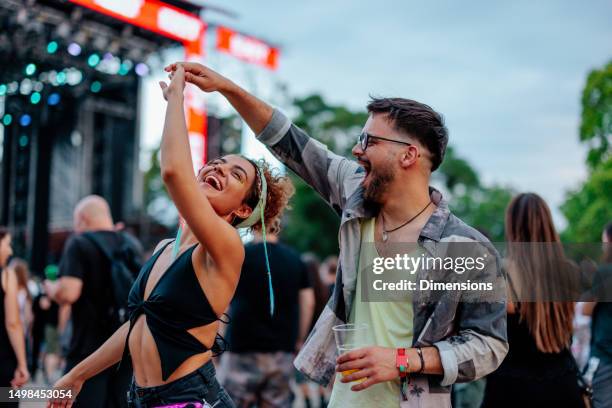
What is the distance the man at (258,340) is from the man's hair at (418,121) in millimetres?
2880

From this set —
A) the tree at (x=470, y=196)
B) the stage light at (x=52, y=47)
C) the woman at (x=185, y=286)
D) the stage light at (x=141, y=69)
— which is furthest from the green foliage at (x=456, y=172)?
the woman at (x=185, y=286)

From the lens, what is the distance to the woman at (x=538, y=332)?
3342 millimetres

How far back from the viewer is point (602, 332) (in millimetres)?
4152

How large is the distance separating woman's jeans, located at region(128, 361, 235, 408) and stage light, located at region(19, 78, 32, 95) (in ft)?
43.9

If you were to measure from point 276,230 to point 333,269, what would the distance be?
5.21 m

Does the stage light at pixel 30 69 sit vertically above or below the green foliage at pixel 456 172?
below

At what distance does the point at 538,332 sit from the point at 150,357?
2120 mm

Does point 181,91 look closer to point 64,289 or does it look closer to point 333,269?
point 64,289

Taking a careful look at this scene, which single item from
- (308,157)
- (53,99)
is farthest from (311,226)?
(308,157)

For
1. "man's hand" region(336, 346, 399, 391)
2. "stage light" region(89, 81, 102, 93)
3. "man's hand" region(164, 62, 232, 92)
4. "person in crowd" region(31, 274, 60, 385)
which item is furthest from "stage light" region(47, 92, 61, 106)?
"man's hand" region(336, 346, 399, 391)

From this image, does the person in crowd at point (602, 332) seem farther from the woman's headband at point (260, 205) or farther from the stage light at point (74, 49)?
the stage light at point (74, 49)

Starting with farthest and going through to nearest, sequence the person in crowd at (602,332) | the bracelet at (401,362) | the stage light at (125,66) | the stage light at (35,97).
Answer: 1. the stage light at (125,66)
2. the stage light at (35,97)
3. the person in crowd at (602,332)
4. the bracelet at (401,362)

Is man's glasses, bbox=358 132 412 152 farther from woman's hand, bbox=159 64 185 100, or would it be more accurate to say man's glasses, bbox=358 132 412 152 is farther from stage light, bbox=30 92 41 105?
stage light, bbox=30 92 41 105

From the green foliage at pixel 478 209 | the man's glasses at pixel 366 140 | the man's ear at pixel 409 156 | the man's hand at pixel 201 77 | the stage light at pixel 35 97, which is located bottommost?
the man's ear at pixel 409 156
